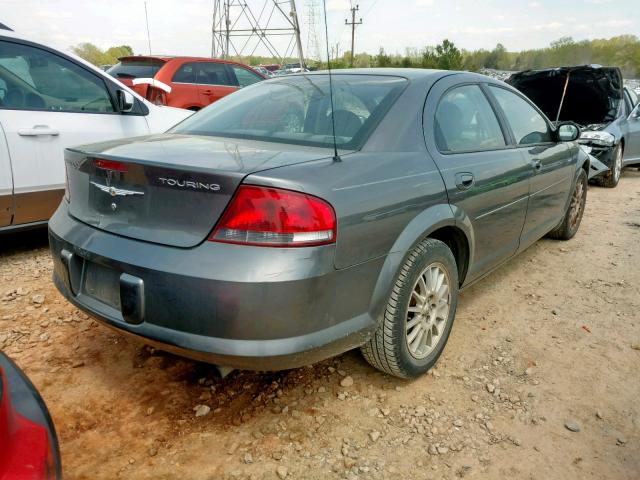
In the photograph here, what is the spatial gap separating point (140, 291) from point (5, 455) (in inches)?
35.7

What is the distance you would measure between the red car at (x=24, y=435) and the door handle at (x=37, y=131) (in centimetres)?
284

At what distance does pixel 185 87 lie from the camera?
327 inches

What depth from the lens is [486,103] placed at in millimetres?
3256

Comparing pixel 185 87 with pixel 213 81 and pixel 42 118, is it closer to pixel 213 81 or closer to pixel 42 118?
pixel 213 81

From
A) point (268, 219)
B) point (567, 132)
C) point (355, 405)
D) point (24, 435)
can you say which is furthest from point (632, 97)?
point (24, 435)

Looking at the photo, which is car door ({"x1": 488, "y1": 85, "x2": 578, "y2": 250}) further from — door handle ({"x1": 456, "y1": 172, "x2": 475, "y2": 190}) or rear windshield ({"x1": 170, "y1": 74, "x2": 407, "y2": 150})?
rear windshield ({"x1": 170, "y1": 74, "x2": 407, "y2": 150})

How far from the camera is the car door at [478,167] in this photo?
2.60 meters

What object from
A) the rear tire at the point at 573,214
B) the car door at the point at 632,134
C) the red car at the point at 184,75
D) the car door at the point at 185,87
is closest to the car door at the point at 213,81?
the red car at the point at 184,75

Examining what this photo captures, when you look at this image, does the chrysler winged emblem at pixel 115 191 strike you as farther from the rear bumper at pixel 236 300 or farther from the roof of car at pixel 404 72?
the roof of car at pixel 404 72

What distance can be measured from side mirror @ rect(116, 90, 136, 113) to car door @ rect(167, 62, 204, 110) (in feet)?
12.8

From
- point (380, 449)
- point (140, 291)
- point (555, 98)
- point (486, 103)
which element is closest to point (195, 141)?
point (140, 291)

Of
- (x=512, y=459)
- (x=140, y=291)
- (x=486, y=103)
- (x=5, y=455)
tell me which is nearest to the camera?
(x=5, y=455)

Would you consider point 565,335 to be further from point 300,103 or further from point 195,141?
point 195,141

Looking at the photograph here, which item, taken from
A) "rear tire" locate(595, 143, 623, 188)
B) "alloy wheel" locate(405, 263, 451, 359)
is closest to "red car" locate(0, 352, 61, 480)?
"alloy wheel" locate(405, 263, 451, 359)
